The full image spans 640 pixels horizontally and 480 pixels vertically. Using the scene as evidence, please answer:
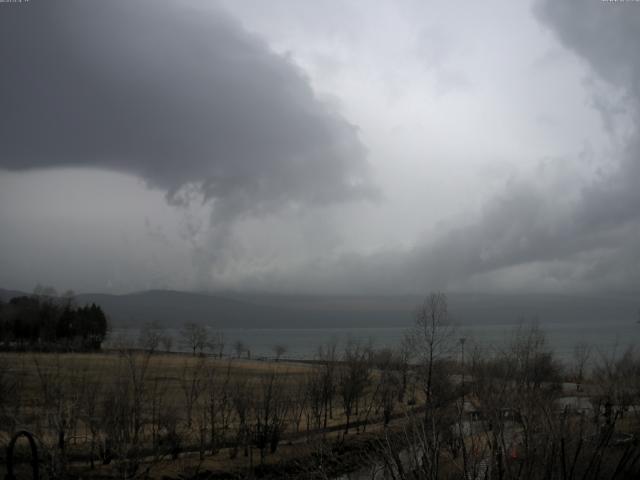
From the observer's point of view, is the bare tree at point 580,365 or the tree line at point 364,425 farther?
the bare tree at point 580,365

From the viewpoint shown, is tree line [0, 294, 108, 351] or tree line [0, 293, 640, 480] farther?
tree line [0, 294, 108, 351]

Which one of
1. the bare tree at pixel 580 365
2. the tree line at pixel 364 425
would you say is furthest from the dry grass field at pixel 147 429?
the bare tree at pixel 580 365

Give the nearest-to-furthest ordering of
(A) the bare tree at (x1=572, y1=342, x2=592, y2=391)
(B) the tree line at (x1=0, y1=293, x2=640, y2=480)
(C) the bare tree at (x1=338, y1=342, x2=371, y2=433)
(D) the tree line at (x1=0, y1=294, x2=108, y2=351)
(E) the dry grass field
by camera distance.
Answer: (B) the tree line at (x1=0, y1=293, x2=640, y2=480) → (E) the dry grass field → (C) the bare tree at (x1=338, y1=342, x2=371, y2=433) → (A) the bare tree at (x1=572, y1=342, x2=592, y2=391) → (D) the tree line at (x1=0, y1=294, x2=108, y2=351)

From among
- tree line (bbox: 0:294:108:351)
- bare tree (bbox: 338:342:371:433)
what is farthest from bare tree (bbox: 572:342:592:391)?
tree line (bbox: 0:294:108:351)

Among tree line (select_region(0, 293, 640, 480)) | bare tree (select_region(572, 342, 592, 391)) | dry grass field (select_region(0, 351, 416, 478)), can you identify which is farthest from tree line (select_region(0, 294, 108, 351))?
bare tree (select_region(572, 342, 592, 391))

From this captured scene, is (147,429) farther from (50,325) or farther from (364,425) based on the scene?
(50,325)

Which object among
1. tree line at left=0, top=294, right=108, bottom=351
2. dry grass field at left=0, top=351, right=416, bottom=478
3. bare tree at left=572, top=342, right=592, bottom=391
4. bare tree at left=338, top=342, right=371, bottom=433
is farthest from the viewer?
tree line at left=0, top=294, right=108, bottom=351

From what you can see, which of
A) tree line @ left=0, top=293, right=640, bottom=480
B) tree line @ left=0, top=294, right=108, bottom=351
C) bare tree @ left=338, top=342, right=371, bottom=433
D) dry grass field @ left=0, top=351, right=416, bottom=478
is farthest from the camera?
tree line @ left=0, top=294, right=108, bottom=351

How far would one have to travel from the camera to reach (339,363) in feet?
241

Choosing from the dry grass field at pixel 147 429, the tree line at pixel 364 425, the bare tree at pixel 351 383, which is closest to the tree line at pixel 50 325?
the tree line at pixel 364 425

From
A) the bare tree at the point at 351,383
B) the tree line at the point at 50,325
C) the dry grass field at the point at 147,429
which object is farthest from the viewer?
the tree line at the point at 50,325

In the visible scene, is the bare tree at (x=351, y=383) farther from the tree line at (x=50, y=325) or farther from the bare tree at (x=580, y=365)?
the tree line at (x=50, y=325)

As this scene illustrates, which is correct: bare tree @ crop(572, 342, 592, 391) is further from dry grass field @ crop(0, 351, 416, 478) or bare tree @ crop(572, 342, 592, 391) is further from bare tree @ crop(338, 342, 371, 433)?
dry grass field @ crop(0, 351, 416, 478)

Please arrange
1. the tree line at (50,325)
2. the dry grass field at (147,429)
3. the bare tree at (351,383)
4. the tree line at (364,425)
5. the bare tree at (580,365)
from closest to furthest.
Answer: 1. the tree line at (364,425)
2. the dry grass field at (147,429)
3. the bare tree at (351,383)
4. the bare tree at (580,365)
5. the tree line at (50,325)
